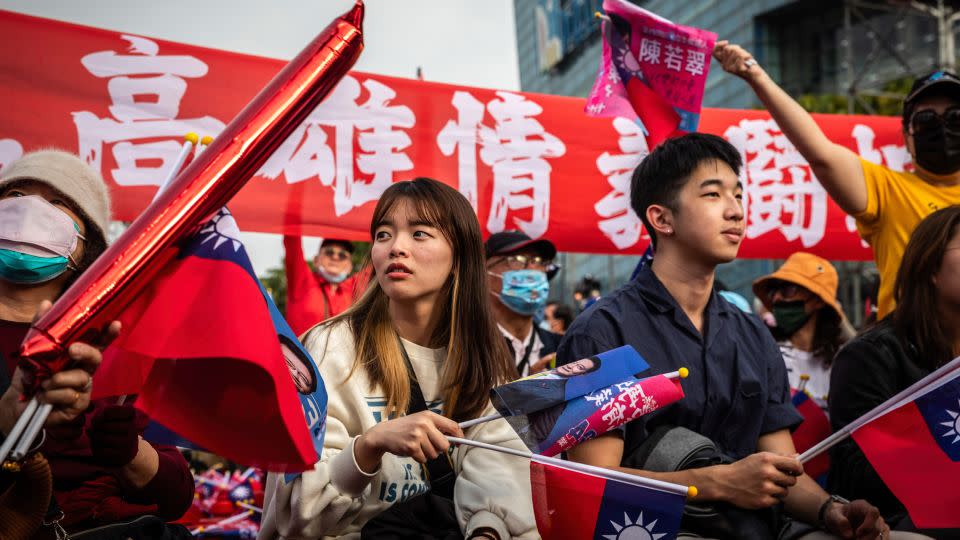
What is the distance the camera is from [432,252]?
3.32 m

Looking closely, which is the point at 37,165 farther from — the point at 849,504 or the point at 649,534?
the point at 849,504

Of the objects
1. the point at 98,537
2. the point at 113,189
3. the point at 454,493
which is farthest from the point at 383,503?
the point at 113,189

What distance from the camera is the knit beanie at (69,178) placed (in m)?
2.84

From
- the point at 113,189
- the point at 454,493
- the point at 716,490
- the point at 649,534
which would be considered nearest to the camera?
the point at 649,534

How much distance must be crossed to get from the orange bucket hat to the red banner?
0.99m

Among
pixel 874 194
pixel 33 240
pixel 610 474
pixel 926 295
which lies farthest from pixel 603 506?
pixel 874 194

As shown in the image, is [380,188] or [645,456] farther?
[380,188]

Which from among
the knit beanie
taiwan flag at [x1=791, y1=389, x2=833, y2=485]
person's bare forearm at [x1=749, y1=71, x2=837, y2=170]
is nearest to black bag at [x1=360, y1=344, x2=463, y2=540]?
the knit beanie

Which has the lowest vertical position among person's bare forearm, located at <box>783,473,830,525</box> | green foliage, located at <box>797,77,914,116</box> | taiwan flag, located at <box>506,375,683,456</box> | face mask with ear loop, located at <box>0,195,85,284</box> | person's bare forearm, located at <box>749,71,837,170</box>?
person's bare forearm, located at <box>783,473,830,525</box>

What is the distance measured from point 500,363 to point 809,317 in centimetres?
304

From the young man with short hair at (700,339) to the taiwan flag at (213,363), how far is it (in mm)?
1177

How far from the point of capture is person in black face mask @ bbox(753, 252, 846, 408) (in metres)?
5.57

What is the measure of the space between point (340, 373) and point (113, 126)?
317 centimetres

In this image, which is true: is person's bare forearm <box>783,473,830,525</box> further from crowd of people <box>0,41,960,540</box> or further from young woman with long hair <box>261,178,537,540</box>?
young woman with long hair <box>261,178,537,540</box>
